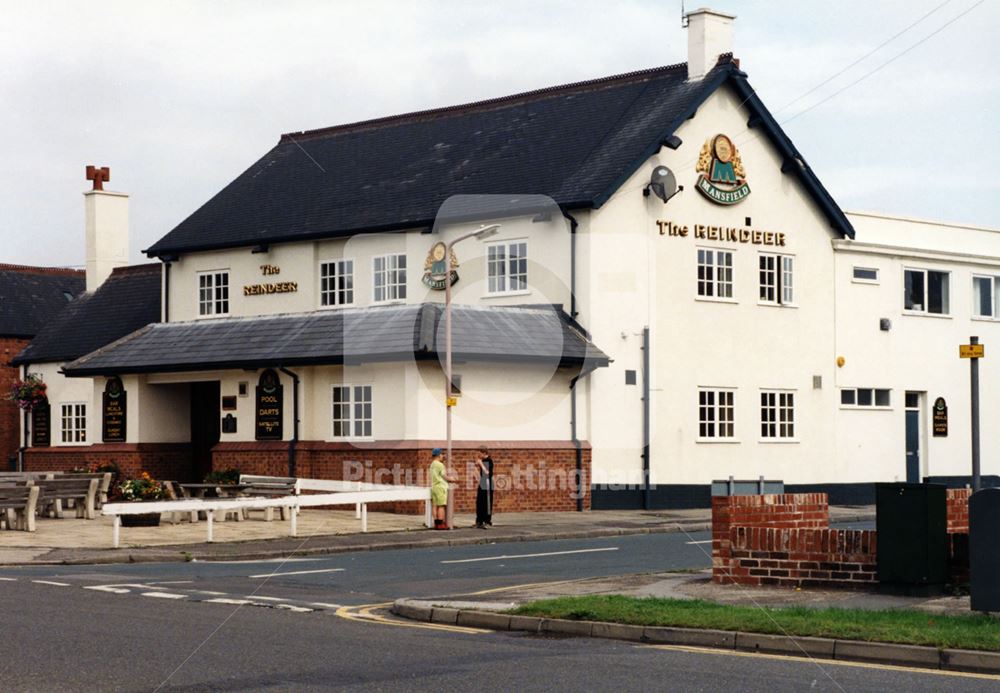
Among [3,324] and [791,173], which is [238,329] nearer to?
[791,173]

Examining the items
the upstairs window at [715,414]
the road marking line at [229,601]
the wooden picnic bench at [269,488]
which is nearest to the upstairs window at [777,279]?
the upstairs window at [715,414]

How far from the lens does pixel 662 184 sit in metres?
35.9

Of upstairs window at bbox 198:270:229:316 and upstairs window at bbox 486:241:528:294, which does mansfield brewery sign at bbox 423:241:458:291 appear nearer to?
upstairs window at bbox 486:241:528:294

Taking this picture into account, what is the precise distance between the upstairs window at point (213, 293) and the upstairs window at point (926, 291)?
19.0 m

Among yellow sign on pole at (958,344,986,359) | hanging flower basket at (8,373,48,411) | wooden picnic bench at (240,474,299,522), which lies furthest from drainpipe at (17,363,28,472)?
yellow sign on pole at (958,344,986,359)

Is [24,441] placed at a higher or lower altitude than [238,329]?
lower

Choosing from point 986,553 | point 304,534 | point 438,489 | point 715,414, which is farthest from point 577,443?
point 986,553

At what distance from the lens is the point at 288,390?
3612 centimetres

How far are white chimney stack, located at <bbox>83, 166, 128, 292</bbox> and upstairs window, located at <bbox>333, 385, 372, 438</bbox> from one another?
1774 cm

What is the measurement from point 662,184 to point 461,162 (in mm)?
6124

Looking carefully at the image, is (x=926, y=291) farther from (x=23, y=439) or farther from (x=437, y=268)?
(x=23, y=439)

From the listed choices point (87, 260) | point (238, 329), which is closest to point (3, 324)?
point (87, 260)

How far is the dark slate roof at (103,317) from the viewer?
46375 mm

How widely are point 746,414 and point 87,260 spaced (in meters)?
24.1
